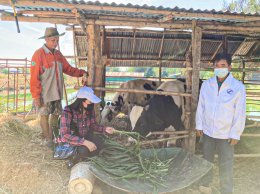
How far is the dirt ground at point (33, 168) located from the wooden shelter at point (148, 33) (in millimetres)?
1090

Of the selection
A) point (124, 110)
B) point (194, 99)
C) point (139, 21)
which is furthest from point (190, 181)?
point (124, 110)

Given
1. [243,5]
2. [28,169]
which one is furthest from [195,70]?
[243,5]

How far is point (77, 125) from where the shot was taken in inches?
165

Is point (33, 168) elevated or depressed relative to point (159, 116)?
depressed

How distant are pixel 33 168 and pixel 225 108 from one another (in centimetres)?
268

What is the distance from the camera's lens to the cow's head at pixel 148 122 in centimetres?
569

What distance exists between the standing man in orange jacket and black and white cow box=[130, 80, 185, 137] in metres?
1.66

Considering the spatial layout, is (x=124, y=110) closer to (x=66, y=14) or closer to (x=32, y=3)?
(x=66, y=14)

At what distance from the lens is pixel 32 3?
147 inches

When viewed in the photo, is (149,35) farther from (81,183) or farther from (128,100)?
(81,183)

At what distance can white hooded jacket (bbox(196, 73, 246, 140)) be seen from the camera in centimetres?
379

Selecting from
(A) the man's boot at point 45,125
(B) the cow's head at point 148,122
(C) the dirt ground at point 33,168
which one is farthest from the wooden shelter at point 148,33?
(C) the dirt ground at point 33,168

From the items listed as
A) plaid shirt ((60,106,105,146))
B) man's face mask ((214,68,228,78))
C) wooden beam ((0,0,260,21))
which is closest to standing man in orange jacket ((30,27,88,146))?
→ plaid shirt ((60,106,105,146))

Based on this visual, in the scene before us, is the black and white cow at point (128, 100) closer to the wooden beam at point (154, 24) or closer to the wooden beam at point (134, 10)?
the wooden beam at point (154, 24)
